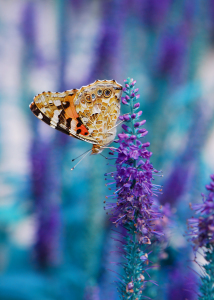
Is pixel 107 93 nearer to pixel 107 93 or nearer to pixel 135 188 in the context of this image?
pixel 107 93

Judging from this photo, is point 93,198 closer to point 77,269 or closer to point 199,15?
point 77,269

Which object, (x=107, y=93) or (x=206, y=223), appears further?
(x=107, y=93)

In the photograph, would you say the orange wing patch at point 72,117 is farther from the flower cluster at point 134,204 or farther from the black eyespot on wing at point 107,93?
the flower cluster at point 134,204

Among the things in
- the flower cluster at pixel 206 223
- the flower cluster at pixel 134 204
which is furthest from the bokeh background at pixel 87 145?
the flower cluster at pixel 206 223

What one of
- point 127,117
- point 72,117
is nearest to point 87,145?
point 72,117

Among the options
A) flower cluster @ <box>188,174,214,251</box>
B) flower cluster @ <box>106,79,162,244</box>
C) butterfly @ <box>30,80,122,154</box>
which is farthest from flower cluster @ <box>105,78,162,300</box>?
butterfly @ <box>30,80,122,154</box>
